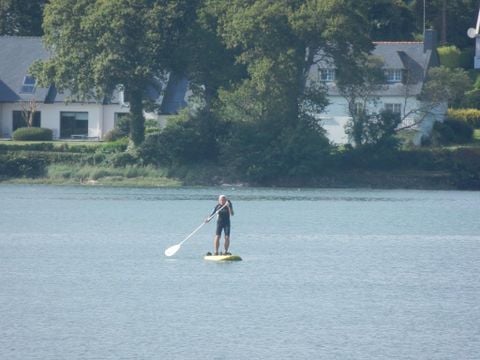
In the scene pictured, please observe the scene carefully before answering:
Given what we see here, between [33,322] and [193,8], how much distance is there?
164 ft

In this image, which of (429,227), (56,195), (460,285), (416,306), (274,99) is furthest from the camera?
(274,99)

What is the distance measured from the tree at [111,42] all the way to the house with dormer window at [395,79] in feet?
42.6

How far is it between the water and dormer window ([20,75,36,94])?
26717 millimetres

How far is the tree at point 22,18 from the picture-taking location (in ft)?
323

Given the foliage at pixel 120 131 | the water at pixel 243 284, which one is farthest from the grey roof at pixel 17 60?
the water at pixel 243 284

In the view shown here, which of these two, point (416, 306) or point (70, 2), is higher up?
point (70, 2)

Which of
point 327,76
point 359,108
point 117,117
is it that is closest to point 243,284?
point 359,108

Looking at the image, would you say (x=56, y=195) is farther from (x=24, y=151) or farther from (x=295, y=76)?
(x=295, y=76)

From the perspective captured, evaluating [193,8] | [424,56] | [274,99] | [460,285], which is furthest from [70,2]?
[460,285]

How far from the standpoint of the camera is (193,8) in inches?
3142

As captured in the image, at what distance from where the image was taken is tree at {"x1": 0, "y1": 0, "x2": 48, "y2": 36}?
323 feet

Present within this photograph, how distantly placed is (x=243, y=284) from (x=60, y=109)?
5467cm

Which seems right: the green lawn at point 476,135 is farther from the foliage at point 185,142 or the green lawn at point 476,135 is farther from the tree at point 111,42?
the tree at point 111,42

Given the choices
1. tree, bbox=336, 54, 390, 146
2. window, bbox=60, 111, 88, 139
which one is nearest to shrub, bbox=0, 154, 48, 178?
window, bbox=60, 111, 88, 139
